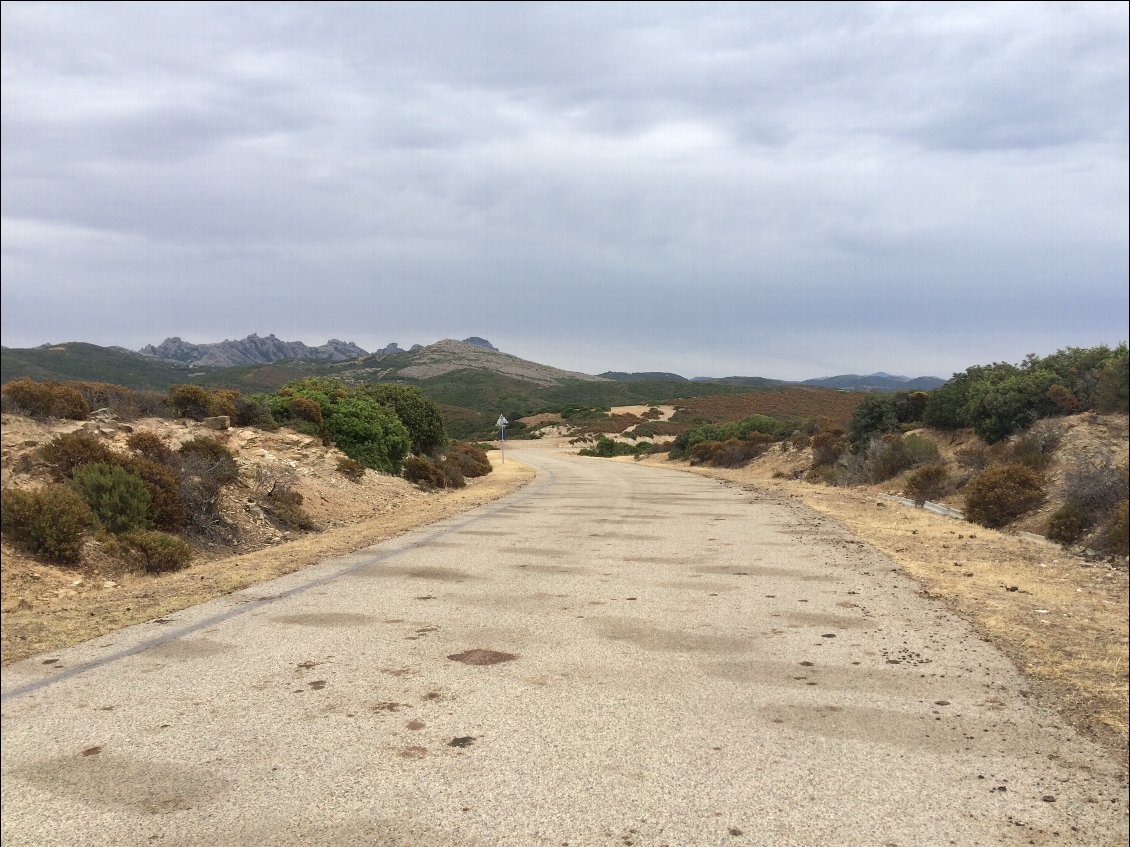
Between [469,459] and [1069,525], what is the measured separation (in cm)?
1891

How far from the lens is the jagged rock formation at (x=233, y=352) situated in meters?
4.07

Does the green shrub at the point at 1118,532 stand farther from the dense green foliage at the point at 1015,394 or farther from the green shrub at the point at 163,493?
the green shrub at the point at 163,493

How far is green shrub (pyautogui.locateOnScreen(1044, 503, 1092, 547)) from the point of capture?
40.8 feet

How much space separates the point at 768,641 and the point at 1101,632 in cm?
365

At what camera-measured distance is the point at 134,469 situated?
4820 millimetres

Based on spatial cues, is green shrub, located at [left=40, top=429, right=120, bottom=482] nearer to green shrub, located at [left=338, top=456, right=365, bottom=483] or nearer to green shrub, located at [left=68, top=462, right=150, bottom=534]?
green shrub, located at [left=68, top=462, right=150, bottom=534]

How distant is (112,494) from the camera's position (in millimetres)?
4207

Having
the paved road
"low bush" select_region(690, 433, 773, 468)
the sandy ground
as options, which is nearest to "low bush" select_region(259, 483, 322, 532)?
the paved road

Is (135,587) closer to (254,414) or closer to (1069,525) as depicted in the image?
(254,414)

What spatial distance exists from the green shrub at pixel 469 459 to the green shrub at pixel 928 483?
1382 cm

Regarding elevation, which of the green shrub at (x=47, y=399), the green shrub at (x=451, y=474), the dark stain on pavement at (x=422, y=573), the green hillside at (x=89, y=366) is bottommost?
the green shrub at (x=451, y=474)

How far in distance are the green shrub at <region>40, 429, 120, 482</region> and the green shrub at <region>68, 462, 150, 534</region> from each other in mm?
43

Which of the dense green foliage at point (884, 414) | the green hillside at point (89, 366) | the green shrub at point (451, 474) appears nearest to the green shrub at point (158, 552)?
the green hillside at point (89, 366)

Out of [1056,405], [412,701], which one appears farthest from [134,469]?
[1056,405]
